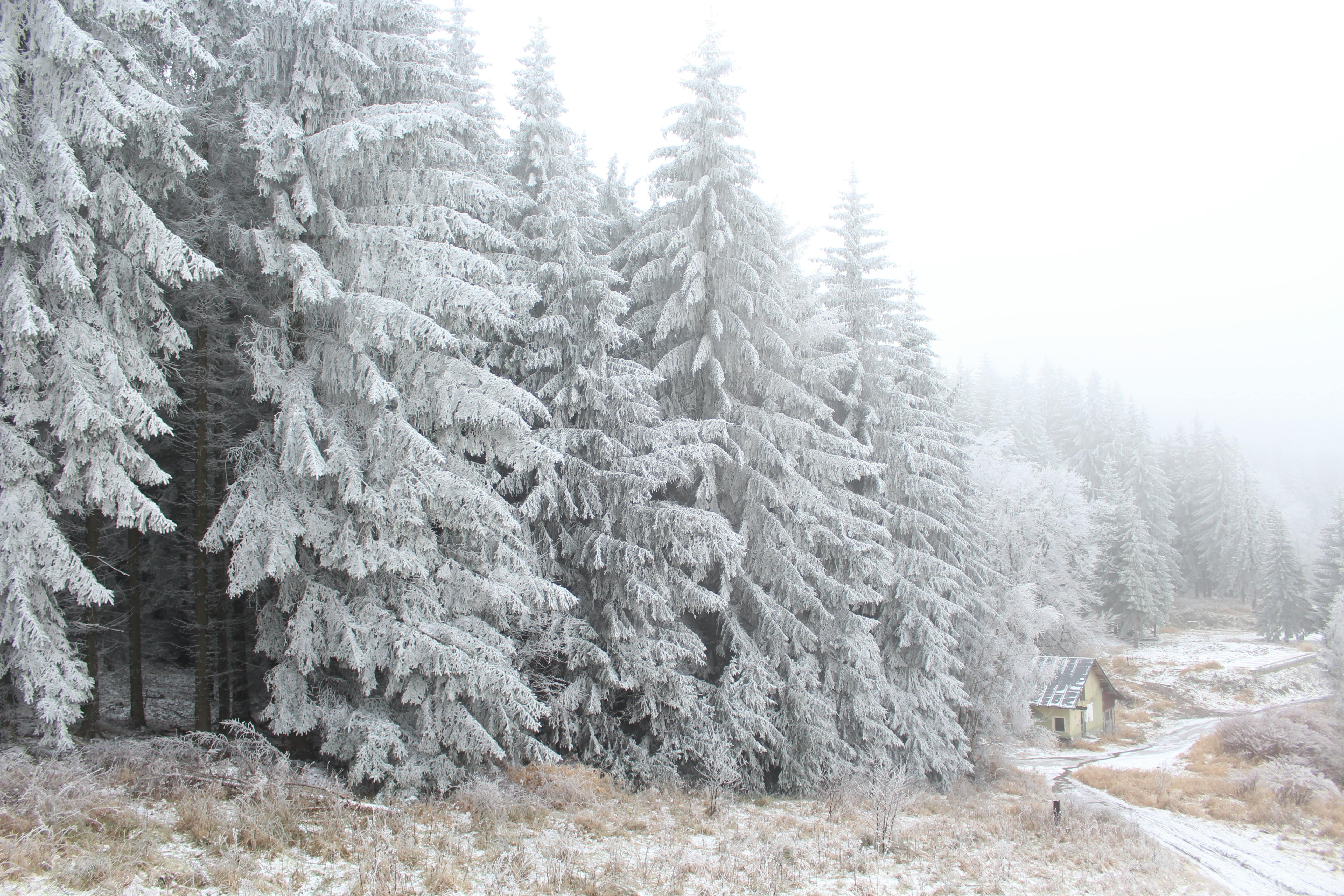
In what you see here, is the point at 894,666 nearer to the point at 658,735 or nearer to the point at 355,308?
the point at 658,735

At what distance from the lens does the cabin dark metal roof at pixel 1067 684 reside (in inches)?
1446

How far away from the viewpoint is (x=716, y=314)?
52.1 feet

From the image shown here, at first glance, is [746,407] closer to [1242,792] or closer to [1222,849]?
[1222,849]

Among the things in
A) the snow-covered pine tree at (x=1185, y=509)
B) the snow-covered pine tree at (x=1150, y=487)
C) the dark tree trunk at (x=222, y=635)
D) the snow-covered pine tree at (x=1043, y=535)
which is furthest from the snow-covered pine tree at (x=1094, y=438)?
the dark tree trunk at (x=222, y=635)

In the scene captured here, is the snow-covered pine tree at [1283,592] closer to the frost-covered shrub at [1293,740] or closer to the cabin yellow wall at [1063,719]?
the frost-covered shrub at [1293,740]

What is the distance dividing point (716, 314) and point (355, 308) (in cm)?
765

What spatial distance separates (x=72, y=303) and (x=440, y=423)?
481 centimetres

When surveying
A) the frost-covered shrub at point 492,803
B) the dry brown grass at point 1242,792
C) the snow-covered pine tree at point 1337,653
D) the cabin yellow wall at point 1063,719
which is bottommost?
the cabin yellow wall at point 1063,719

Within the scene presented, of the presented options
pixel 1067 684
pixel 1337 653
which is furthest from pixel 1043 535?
pixel 1337 653

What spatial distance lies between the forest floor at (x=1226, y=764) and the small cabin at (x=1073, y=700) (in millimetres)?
1028

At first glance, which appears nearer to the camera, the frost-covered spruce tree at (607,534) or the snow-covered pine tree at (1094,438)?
the frost-covered spruce tree at (607,534)

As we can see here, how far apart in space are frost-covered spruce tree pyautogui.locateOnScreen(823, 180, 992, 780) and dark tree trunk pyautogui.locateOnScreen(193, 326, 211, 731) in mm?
13617

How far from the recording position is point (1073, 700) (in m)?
36.6

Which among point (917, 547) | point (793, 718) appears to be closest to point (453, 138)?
point (793, 718)
